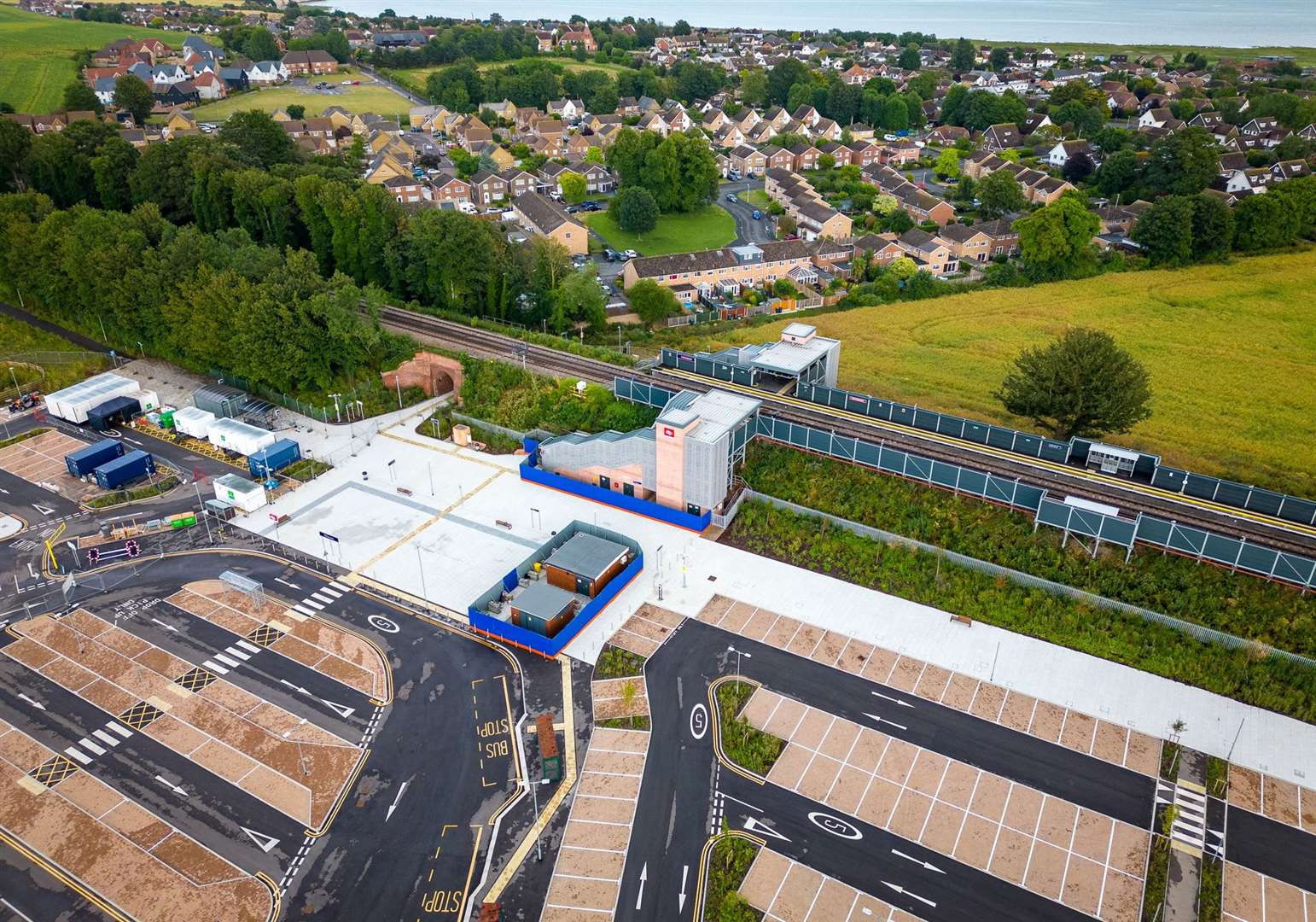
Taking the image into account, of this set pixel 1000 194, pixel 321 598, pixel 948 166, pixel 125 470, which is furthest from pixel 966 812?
pixel 948 166

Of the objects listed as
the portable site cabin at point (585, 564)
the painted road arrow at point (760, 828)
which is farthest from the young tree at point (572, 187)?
the painted road arrow at point (760, 828)

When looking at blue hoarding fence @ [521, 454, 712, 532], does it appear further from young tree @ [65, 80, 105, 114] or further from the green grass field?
young tree @ [65, 80, 105, 114]

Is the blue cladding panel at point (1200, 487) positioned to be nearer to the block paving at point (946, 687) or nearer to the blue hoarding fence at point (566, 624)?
the block paving at point (946, 687)

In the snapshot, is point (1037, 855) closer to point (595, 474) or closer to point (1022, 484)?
point (1022, 484)

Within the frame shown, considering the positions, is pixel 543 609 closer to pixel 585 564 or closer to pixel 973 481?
pixel 585 564

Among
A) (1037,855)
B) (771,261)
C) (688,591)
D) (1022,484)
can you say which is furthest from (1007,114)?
A: (1037,855)

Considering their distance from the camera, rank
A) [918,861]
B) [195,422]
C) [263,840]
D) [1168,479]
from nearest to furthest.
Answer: [918,861] → [263,840] → [1168,479] → [195,422]
